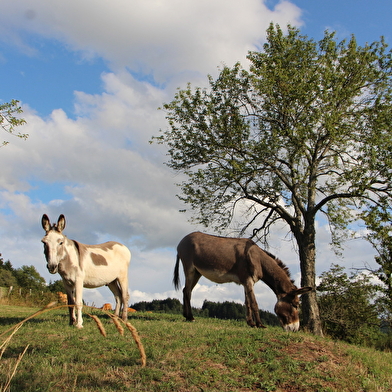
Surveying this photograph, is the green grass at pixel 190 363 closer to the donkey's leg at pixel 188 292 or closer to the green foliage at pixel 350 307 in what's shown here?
the donkey's leg at pixel 188 292

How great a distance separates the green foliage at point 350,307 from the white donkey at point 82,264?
1258cm

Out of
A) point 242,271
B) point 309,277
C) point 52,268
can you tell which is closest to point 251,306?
point 242,271

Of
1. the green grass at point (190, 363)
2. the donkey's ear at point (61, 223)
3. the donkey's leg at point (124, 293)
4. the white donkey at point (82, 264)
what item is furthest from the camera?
the donkey's leg at point (124, 293)

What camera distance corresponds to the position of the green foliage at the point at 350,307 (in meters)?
22.0

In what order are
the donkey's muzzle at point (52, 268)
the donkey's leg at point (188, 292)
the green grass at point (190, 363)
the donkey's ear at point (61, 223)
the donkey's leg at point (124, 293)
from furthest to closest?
the donkey's leg at point (188, 292), the donkey's leg at point (124, 293), the donkey's ear at point (61, 223), the donkey's muzzle at point (52, 268), the green grass at point (190, 363)

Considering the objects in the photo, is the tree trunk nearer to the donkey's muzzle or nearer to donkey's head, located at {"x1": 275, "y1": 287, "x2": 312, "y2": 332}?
donkey's head, located at {"x1": 275, "y1": 287, "x2": 312, "y2": 332}

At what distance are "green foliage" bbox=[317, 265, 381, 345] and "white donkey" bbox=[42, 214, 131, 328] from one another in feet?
41.3

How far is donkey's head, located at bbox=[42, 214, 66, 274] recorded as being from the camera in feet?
37.6

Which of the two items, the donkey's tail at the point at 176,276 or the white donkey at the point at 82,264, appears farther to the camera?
the donkey's tail at the point at 176,276

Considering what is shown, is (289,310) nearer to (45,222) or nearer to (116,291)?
(116,291)

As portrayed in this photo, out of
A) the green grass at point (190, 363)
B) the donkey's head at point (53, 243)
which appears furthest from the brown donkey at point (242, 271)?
the donkey's head at point (53, 243)

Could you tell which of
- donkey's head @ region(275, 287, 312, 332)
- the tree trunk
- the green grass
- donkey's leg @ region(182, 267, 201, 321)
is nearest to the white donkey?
the green grass

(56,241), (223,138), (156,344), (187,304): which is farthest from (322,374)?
(223,138)

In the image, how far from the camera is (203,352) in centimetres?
932
